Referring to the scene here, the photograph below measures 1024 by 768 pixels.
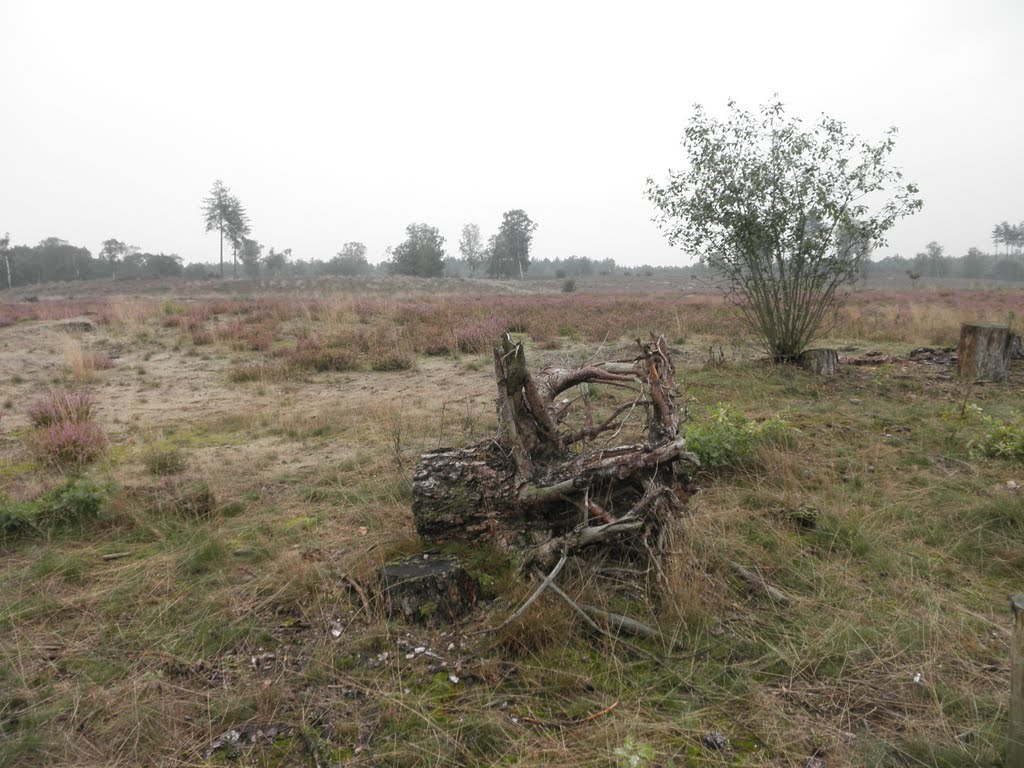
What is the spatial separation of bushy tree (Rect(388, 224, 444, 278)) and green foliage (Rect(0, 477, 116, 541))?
178 ft

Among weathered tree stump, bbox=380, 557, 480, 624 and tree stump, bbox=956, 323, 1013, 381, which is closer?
weathered tree stump, bbox=380, 557, 480, 624

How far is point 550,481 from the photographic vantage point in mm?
→ 3137

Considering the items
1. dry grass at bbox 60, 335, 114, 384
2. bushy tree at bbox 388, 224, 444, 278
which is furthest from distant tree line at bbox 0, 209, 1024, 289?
dry grass at bbox 60, 335, 114, 384

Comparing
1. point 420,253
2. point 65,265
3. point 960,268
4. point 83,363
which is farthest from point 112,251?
point 960,268

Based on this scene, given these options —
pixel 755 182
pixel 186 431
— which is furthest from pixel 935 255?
pixel 186 431

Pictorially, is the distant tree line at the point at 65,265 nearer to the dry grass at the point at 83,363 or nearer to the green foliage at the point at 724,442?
the dry grass at the point at 83,363

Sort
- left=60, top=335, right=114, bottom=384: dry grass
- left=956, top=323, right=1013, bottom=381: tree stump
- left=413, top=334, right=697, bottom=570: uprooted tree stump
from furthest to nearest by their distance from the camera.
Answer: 1. left=60, top=335, right=114, bottom=384: dry grass
2. left=956, top=323, right=1013, bottom=381: tree stump
3. left=413, top=334, right=697, bottom=570: uprooted tree stump

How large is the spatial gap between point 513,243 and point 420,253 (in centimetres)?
1619

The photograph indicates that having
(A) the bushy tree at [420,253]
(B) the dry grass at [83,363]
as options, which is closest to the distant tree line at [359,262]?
(A) the bushy tree at [420,253]

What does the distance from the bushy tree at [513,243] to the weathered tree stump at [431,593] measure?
6707cm

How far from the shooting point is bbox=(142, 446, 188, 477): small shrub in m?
5.25

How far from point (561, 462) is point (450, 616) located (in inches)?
38.9

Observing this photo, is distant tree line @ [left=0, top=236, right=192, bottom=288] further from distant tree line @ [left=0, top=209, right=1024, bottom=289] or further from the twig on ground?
the twig on ground

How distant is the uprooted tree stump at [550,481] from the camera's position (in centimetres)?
304
